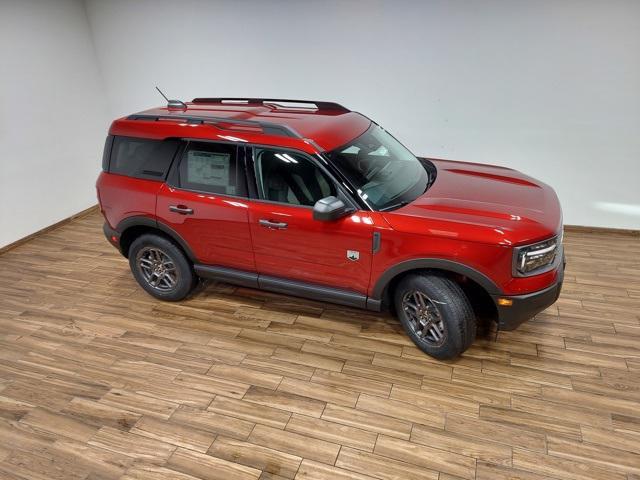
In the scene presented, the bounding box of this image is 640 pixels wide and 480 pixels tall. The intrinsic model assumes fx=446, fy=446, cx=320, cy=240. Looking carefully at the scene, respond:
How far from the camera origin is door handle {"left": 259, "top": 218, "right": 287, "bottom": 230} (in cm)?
313

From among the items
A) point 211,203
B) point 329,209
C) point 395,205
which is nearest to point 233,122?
point 211,203

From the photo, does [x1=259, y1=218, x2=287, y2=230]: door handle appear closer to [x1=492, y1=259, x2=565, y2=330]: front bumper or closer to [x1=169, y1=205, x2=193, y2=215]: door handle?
[x1=169, y1=205, x2=193, y2=215]: door handle

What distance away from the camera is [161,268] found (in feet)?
12.6

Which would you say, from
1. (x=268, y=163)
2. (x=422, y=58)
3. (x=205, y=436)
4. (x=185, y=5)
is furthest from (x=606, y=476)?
(x=185, y=5)

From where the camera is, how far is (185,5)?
507 centimetres

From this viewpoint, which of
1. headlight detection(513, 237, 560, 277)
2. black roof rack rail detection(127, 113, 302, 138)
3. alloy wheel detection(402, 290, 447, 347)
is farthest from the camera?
black roof rack rail detection(127, 113, 302, 138)

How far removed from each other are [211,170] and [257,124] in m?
0.50

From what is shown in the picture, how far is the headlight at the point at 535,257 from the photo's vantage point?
2.63 meters

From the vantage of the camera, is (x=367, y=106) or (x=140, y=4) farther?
(x=140, y=4)

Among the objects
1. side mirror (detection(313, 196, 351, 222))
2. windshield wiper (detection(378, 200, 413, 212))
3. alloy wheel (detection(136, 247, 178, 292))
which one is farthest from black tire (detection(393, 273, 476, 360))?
alloy wheel (detection(136, 247, 178, 292))

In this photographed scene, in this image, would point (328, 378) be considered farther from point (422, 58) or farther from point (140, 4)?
point (140, 4)

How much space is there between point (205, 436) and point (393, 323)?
1.59 metres

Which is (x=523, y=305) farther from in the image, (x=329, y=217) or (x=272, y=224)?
(x=272, y=224)

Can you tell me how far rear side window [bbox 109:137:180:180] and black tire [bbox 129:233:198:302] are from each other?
0.53 m
